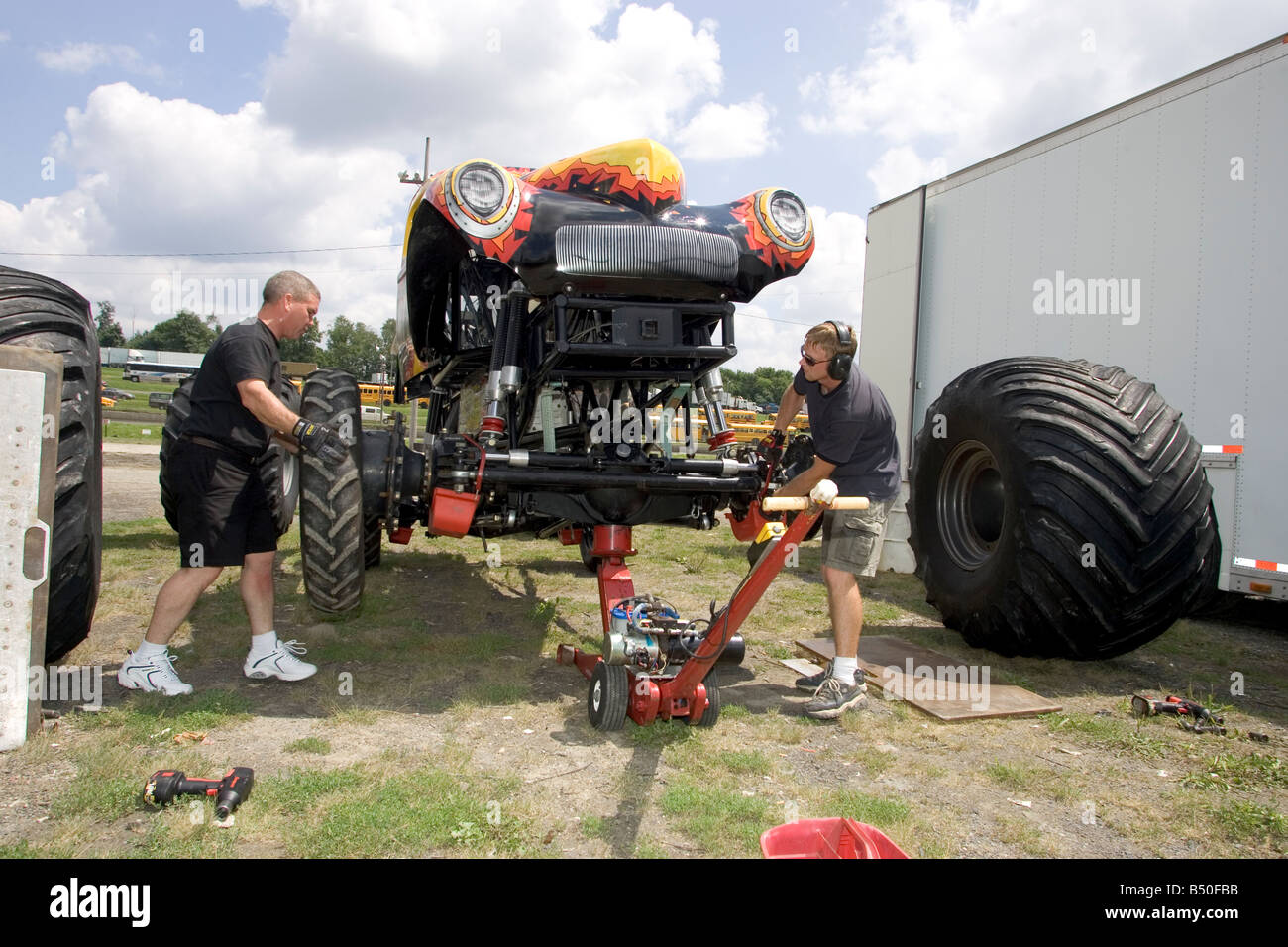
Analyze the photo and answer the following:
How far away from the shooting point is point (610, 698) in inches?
136

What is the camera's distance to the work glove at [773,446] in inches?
182

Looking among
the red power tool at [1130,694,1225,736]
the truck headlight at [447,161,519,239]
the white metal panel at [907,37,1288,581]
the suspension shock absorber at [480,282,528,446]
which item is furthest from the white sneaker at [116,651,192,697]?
the white metal panel at [907,37,1288,581]

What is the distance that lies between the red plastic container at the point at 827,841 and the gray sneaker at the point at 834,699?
5.23 ft

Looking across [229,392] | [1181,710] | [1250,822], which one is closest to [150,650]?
[229,392]

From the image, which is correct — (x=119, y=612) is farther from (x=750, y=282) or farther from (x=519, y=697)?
(x=750, y=282)

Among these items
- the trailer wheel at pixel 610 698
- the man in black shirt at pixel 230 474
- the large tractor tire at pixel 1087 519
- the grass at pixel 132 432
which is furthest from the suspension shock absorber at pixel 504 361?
the grass at pixel 132 432

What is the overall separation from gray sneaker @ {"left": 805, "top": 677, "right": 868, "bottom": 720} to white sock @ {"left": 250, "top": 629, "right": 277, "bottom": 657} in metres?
2.63

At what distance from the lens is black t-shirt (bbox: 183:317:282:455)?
3.80m

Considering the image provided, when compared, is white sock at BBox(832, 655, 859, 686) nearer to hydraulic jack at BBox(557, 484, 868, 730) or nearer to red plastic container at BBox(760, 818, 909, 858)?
hydraulic jack at BBox(557, 484, 868, 730)

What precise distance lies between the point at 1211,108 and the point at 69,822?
6953 millimetres

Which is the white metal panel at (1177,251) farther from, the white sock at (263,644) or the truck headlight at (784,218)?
the white sock at (263,644)

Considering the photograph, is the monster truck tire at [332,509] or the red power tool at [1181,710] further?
the red power tool at [1181,710]

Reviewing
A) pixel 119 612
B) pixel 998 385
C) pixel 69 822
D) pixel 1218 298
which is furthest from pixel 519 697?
pixel 1218 298

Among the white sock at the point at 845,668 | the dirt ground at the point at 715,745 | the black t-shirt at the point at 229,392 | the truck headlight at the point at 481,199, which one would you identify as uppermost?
the truck headlight at the point at 481,199
